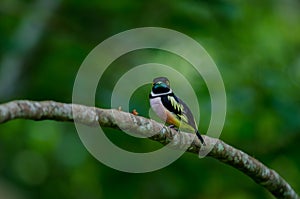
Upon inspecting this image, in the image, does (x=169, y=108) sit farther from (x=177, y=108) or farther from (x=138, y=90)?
(x=138, y=90)

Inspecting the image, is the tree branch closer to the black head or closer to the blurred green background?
the black head

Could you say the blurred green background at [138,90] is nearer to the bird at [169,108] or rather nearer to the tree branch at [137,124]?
the tree branch at [137,124]

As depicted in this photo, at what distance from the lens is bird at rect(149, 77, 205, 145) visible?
266 centimetres

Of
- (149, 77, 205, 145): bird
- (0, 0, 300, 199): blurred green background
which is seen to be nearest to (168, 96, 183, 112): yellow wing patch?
(149, 77, 205, 145): bird

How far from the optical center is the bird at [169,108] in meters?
2.66

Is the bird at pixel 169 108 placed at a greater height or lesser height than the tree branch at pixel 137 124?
greater

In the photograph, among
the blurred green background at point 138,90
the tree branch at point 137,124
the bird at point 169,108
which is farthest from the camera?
the blurred green background at point 138,90

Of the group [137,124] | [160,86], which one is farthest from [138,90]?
[137,124]

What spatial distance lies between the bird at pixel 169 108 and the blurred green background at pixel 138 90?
211 cm

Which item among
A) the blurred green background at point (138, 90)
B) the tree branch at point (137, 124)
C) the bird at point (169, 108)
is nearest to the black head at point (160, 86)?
the bird at point (169, 108)

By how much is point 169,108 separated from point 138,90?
268 centimetres

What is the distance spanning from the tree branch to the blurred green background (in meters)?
1.85

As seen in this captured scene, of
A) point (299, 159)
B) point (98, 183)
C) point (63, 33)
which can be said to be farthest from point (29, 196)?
point (299, 159)

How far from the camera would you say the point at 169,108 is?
2668mm
